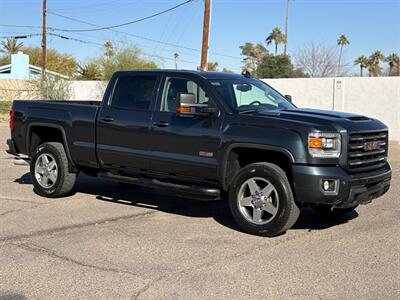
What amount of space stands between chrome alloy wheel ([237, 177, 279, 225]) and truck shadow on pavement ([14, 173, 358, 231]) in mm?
382

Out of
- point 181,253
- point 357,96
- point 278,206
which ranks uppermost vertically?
point 357,96

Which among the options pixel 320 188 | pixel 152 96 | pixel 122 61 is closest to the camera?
pixel 320 188

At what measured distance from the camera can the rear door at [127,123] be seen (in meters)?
7.47

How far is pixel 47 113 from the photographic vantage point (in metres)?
8.55

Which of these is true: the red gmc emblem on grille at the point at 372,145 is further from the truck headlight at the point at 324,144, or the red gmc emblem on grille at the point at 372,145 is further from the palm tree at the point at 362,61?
the palm tree at the point at 362,61

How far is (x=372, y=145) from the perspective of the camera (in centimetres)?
655

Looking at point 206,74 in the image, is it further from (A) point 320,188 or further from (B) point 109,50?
(B) point 109,50

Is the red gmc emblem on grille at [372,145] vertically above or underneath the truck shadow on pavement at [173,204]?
above

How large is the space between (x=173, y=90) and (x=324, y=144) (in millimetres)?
2360

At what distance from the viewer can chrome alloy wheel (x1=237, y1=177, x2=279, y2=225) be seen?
637 cm

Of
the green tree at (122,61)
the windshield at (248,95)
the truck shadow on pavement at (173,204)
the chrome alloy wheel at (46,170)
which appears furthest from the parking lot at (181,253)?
the green tree at (122,61)

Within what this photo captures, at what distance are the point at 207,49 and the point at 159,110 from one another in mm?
15017

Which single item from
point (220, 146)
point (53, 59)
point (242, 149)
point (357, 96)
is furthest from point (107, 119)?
point (53, 59)

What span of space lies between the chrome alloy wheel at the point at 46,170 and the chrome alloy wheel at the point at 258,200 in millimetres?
3372
